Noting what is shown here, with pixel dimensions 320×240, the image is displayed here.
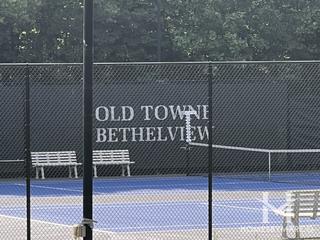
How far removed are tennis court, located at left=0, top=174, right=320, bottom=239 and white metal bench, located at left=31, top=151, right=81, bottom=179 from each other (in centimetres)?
46

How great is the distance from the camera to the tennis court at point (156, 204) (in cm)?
1460

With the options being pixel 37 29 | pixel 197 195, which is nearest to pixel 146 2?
pixel 37 29

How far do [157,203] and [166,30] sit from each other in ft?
47.9

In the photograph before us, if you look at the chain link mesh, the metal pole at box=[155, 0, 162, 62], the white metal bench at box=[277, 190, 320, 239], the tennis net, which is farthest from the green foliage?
the white metal bench at box=[277, 190, 320, 239]

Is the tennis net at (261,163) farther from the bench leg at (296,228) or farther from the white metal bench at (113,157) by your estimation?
the bench leg at (296,228)

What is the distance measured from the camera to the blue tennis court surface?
593 inches

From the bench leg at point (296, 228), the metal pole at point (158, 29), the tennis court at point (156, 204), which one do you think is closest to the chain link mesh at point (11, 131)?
the tennis court at point (156, 204)

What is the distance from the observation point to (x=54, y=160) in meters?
23.8

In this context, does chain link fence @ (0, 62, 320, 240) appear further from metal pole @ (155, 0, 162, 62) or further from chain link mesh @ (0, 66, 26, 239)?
metal pole @ (155, 0, 162, 62)

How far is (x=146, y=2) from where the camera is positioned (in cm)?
3119

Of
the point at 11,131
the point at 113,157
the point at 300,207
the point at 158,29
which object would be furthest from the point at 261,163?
the point at 300,207

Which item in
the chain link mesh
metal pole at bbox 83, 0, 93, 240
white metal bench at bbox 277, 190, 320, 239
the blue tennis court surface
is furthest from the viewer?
the chain link mesh

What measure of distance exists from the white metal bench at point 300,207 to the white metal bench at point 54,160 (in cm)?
1137

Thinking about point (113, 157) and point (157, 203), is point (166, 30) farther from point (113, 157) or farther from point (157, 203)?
point (157, 203)
